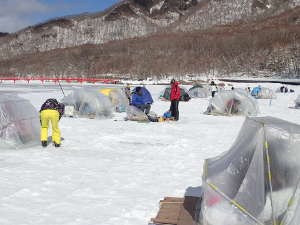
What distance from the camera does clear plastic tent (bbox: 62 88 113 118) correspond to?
14016 millimetres

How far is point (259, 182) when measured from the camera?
145 inches

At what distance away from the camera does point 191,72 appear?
8856cm

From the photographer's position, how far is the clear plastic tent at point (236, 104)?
51.4 feet

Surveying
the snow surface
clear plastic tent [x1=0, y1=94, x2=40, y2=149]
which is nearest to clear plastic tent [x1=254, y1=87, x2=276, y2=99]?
the snow surface

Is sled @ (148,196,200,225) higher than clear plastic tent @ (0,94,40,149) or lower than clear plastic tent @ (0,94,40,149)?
lower

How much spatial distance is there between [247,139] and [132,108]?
377 inches

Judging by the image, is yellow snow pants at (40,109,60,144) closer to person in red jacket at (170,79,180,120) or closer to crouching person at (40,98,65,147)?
crouching person at (40,98,65,147)

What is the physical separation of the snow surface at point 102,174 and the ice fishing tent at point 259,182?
3.41 feet

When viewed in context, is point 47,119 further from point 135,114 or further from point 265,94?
point 265,94

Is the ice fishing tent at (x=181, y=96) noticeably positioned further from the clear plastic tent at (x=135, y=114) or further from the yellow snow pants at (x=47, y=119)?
the yellow snow pants at (x=47, y=119)

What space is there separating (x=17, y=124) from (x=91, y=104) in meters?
5.79

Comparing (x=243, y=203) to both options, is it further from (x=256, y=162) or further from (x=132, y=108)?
(x=132, y=108)

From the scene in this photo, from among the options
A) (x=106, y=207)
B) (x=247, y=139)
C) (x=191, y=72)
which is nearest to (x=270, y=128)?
(x=247, y=139)

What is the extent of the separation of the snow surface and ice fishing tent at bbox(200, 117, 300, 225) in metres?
1.04
